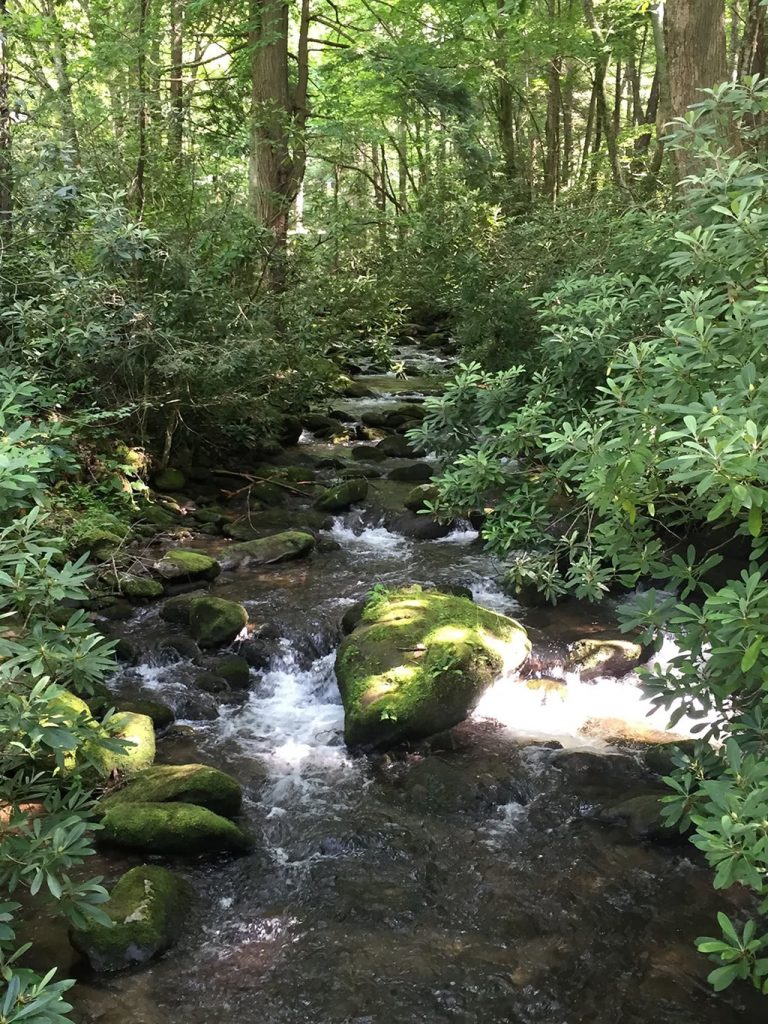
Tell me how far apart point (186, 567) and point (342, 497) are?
9.76 feet

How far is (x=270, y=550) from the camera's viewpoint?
9094mm

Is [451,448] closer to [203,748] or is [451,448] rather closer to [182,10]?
[203,748]

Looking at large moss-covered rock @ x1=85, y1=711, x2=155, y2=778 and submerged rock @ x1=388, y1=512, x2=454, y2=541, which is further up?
submerged rock @ x1=388, y1=512, x2=454, y2=541

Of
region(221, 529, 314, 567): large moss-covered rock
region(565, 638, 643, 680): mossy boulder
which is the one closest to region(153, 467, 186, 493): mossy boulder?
region(221, 529, 314, 567): large moss-covered rock

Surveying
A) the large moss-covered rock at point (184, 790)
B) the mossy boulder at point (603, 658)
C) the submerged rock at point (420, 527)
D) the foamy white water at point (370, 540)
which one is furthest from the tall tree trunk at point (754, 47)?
the large moss-covered rock at point (184, 790)

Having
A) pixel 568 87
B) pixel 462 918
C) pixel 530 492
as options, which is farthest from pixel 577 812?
pixel 568 87

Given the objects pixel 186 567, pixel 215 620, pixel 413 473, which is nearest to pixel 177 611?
pixel 215 620

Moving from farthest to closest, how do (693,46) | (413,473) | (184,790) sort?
(413,473)
(693,46)
(184,790)

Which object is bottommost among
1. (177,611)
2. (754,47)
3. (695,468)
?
(177,611)

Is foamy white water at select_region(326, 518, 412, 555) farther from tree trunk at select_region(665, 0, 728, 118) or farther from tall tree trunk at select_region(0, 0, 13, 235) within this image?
tree trunk at select_region(665, 0, 728, 118)

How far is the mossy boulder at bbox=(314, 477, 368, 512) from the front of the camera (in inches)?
419

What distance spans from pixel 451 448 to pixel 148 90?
659 cm

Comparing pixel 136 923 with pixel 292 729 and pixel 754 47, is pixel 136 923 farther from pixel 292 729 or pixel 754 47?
pixel 754 47

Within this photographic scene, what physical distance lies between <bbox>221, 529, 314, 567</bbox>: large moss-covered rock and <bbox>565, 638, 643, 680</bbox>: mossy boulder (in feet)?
11.9
